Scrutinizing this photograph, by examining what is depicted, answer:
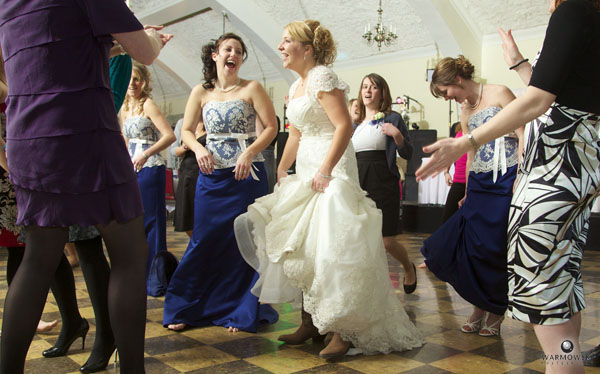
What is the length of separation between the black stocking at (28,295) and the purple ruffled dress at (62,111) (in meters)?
0.06

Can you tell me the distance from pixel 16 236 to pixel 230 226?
40.9 inches

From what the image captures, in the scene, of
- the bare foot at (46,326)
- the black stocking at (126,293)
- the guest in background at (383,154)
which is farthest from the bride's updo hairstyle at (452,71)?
the bare foot at (46,326)

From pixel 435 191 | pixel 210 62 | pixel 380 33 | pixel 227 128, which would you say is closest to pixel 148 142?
pixel 210 62

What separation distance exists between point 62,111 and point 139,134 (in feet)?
7.64

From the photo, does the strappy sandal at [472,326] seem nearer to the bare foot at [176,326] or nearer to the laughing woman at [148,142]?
the bare foot at [176,326]

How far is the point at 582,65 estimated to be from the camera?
1441 millimetres

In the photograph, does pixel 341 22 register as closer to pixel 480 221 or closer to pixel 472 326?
pixel 480 221

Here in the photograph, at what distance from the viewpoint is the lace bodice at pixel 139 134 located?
376 cm

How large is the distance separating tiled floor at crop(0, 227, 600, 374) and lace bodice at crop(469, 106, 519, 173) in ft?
2.76

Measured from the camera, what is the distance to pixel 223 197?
291 cm

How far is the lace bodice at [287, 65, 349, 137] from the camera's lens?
2424 millimetres

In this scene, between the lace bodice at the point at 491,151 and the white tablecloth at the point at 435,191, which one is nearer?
the lace bodice at the point at 491,151

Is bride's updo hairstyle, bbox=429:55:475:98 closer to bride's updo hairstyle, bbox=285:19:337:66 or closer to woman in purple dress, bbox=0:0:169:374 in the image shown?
bride's updo hairstyle, bbox=285:19:337:66

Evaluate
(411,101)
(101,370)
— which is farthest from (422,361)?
(411,101)
